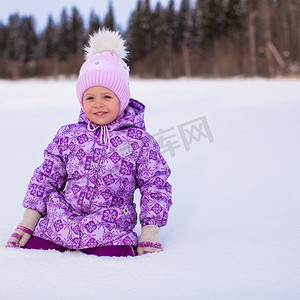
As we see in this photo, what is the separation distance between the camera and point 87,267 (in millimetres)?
1235

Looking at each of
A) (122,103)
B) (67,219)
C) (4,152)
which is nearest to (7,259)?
(67,219)

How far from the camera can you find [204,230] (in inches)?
65.1

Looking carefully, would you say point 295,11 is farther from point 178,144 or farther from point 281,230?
point 281,230

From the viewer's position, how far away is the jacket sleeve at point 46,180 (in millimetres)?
1502

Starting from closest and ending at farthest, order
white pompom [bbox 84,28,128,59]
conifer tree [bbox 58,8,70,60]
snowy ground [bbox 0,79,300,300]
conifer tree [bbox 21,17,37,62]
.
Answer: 1. snowy ground [bbox 0,79,300,300]
2. white pompom [bbox 84,28,128,59]
3. conifer tree [bbox 58,8,70,60]
4. conifer tree [bbox 21,17,37,62]

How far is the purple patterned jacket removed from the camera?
4.61 feet

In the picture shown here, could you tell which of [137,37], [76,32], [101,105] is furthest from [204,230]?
[76,32]

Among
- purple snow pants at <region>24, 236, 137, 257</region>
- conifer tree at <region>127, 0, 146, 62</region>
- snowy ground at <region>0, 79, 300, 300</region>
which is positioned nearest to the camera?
snowy ground at <region>0, 79, 300, 300</region>

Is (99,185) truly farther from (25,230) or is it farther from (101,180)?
(25,230)

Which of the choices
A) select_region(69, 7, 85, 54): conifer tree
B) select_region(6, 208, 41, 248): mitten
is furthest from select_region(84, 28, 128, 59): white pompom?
select_region(69, 7, 85, 54): conifer tree

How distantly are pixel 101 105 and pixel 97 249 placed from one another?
55 centimetres

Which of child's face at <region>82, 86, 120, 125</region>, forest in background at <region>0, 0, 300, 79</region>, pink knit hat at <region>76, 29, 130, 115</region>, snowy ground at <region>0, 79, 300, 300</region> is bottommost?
snowy ground at <region>0, 79, 300, 300</region>

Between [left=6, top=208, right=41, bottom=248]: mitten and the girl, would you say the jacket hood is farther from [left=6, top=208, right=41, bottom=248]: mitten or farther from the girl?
[left=6, top=208, right=41, bottom=248]: mitten

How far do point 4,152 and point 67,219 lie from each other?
6.74 feet
